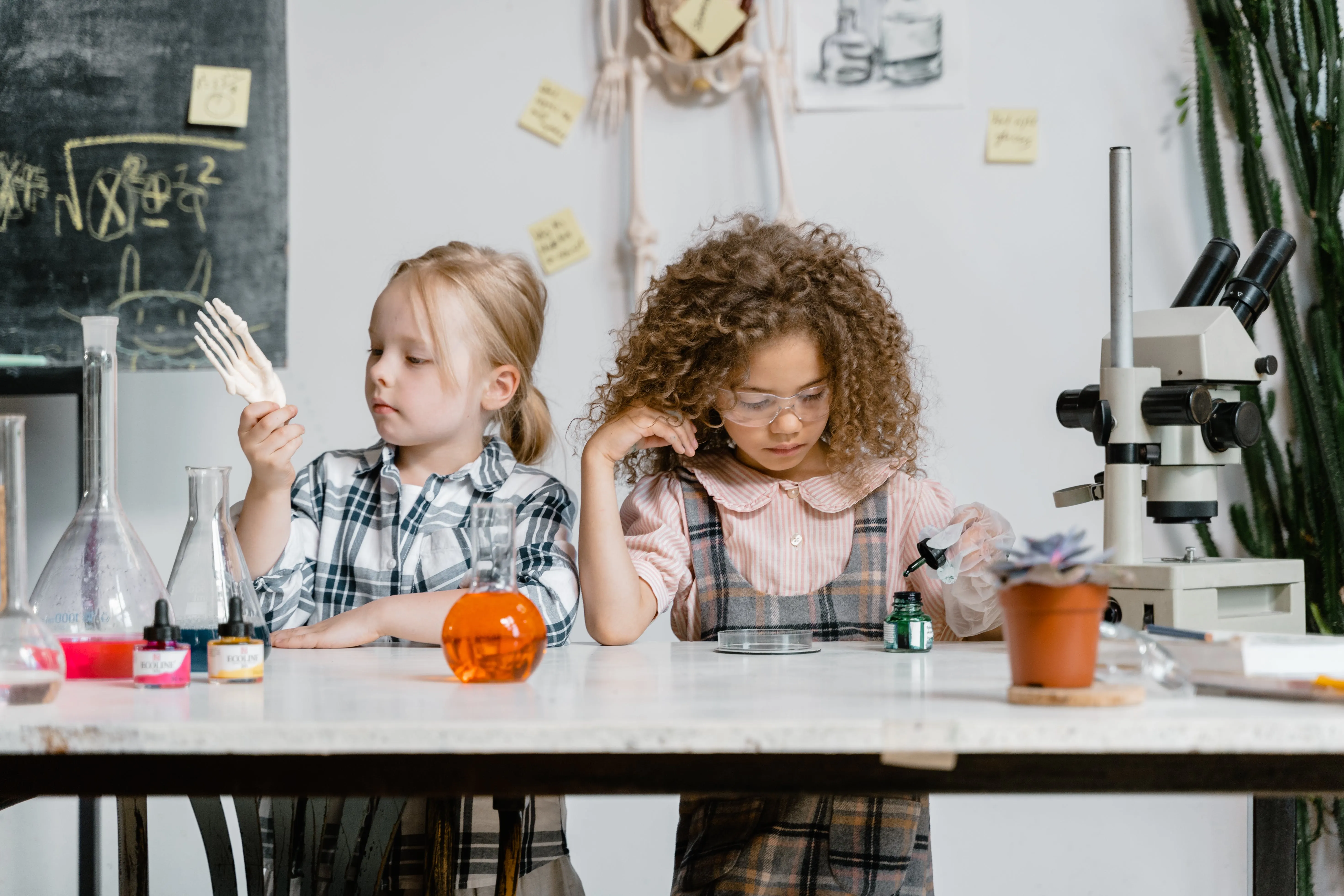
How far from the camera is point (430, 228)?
2.18m

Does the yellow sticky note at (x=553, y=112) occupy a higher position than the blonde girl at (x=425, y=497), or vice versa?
the yellow sticky note at (x=553, y=112)

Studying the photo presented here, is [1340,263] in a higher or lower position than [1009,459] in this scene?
higher

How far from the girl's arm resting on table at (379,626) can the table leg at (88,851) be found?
3.45 feet

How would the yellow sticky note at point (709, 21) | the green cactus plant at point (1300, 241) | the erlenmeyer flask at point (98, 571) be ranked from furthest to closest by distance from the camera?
the yellow sticky note at point (709, 21), the green cactus plant at point (1300, 241), the erlenmeyer flask at point (98, 571)

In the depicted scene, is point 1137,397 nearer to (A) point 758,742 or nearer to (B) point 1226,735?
(B) point 1226,735

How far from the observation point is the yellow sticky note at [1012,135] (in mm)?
2127

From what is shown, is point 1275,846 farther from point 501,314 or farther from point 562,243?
point 562,243

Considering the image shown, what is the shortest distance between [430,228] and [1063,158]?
1.18 m

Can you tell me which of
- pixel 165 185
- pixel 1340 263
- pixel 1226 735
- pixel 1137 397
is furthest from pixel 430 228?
pixel 1226 735

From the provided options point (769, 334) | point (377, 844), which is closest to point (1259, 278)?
point (769, 334)

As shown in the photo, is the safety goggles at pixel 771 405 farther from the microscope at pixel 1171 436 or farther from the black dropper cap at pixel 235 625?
the black dropper cap at pixel 235 625

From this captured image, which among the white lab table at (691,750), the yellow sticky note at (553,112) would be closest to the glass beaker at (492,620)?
the white lab table at (691,750)

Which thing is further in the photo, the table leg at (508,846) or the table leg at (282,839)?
the table leg at (282,839)

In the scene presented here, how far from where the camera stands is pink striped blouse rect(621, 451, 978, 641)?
1.39m
